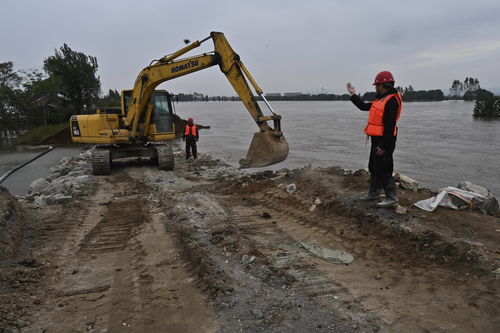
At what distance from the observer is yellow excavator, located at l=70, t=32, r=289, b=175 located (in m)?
9.01

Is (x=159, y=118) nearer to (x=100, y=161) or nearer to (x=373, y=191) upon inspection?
(x=100, y=161)

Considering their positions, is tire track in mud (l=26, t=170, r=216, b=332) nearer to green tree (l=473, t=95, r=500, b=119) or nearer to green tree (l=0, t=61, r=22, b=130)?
green tree (l=0, t=61, r=22, b=130)

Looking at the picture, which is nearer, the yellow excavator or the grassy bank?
the yellow excavator

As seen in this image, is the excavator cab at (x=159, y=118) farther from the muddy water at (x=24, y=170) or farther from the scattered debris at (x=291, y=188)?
the scattered debris at (x=291, y=188)

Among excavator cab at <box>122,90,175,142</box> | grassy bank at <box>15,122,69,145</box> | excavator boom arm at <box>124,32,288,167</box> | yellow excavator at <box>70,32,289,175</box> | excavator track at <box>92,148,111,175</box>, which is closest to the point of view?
excavator boom arm at <box>124,32,288,167</box>

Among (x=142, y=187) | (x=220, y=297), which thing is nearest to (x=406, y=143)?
(x=142, y=187)

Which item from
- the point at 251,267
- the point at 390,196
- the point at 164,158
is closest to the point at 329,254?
the point at 251,267

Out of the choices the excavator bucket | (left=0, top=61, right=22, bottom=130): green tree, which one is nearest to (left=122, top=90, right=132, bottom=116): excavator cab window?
the excavator bucket

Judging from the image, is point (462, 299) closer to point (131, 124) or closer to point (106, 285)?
point (106, 285)

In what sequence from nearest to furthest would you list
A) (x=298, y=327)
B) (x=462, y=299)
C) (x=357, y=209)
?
1. (x=298, y=327)
2. (x=462, y=299)
3. (x=357, y=209)

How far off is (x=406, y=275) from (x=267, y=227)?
2.30m

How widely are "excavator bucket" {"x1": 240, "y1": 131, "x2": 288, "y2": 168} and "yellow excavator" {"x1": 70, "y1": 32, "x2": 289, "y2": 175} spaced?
27.4 inches

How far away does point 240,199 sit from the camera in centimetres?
773

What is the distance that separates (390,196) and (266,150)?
310 cm
